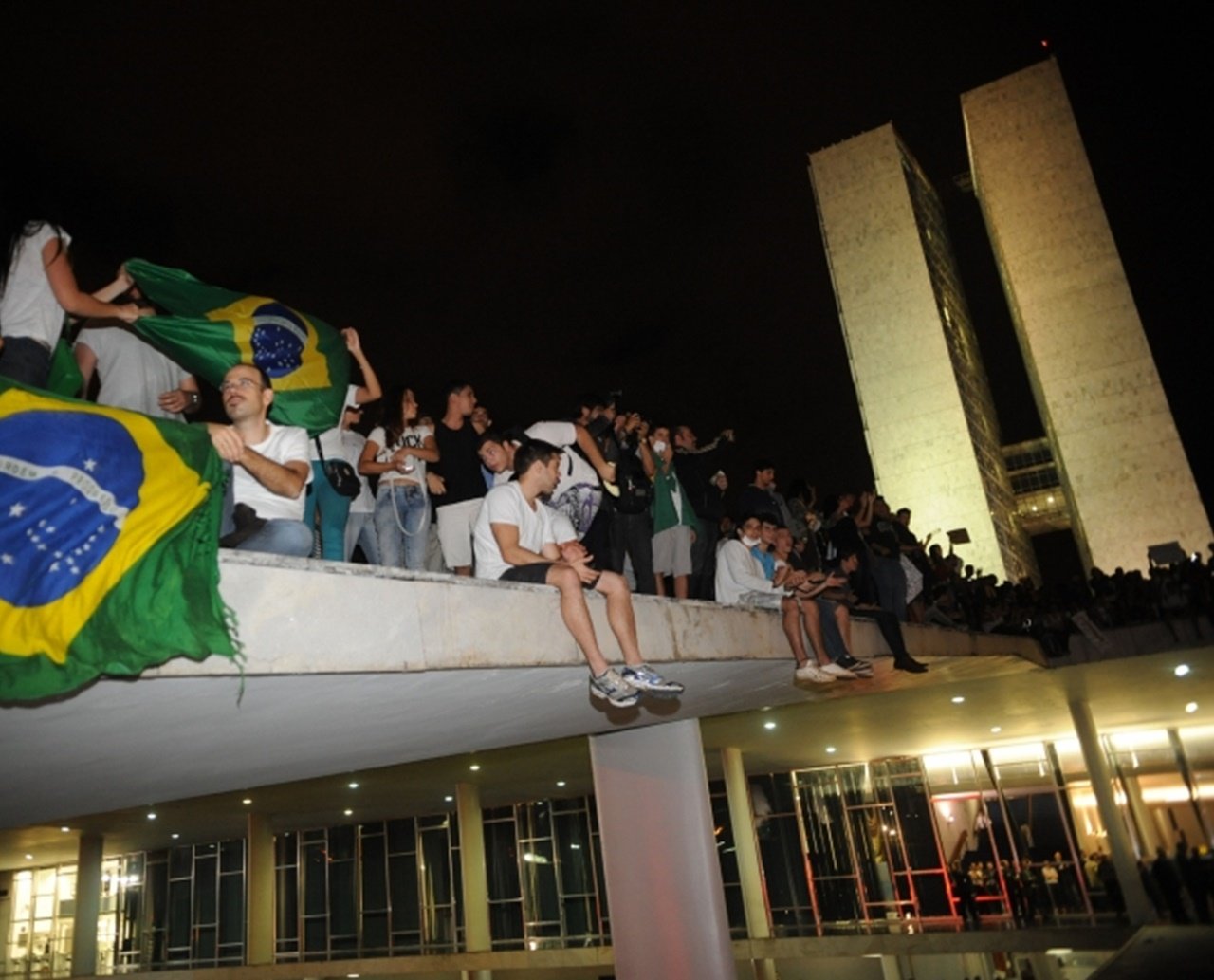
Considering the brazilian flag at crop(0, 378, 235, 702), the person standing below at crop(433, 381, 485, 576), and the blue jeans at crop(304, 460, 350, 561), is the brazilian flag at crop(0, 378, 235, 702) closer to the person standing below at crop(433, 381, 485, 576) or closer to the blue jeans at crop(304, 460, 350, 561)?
the blue jeans at crop(304, 460, 350, 561)

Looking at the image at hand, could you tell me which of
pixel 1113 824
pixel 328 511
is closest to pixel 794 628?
pixel 328 511

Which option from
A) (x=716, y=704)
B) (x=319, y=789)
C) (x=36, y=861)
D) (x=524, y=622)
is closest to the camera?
(x=524, y=622)

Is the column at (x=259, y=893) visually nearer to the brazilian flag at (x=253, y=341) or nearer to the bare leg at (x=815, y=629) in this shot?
the bare leg at (x=815, y=629)

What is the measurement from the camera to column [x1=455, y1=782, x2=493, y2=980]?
19953 mm

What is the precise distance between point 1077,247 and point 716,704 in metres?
35.0

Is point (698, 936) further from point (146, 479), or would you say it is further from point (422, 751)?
point (146, 479)

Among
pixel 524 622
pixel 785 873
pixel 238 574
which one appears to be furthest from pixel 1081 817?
pixel 238 574

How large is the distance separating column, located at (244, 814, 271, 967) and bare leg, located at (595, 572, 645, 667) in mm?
18664

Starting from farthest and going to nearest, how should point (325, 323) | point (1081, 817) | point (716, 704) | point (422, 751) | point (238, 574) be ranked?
point (1081, 817) < point (716, 704) < point (422, 751) < point (325, 323) < point (238, 574)

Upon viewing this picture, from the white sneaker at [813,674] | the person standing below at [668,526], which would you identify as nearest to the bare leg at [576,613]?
the person standing below at [668,526]

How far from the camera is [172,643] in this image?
3.44 m

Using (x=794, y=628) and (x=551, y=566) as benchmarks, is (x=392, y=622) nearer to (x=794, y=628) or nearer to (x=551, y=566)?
(x=551, y=566)

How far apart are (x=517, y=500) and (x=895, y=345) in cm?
3741

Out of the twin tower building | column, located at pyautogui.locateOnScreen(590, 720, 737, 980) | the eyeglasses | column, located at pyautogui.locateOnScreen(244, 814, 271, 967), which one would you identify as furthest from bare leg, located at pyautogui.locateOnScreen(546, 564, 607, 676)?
the twin tower building
